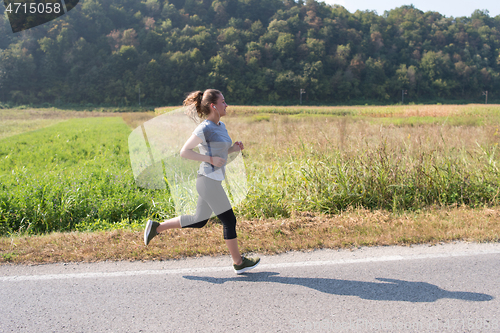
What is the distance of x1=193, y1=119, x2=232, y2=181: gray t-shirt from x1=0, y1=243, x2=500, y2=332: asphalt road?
1040 millimetres

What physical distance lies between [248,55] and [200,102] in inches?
3343

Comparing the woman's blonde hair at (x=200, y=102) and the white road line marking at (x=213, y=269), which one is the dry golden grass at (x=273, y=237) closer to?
the white road line marking at (x=213, y=269)

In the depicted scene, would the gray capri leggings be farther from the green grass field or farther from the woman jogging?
the green grass field

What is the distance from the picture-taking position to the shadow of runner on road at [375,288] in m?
2.63

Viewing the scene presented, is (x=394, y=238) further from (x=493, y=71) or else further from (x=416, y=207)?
(x=493, y=71)

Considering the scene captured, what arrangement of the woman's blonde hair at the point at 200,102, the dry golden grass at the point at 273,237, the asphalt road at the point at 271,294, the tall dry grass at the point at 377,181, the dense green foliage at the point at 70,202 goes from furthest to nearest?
the tall dry grass at the point at 377,181
the dense green foliage at the point at 70,202
the dry golden grass at the point at 273,237
the woman's blonde hair at the point at 200,102
the asphalt road at the point at 271,294

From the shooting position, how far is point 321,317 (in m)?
2.38

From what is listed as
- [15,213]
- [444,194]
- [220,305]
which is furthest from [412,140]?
[15,213]

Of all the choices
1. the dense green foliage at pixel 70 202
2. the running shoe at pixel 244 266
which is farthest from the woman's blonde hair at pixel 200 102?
the dense green foliage at pixel 70 202

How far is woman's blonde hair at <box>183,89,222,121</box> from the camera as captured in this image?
2.99 meters

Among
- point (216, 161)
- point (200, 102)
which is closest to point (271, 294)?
point (216, 161)

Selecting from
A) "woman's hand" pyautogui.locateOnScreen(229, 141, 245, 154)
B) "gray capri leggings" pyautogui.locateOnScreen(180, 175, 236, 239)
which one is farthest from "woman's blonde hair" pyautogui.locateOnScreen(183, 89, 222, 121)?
"gray capri leggings" pyautogui.locateOnScreen(180, 175, 236, 239)

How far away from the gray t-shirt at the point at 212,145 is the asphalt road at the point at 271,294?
3.41 ft

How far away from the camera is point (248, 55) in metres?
82.9
